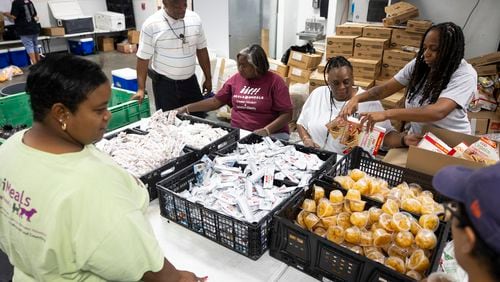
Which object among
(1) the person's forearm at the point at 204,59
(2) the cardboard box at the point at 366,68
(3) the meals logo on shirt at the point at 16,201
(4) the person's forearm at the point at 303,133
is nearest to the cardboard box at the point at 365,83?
(2) the cardboard box at the point at 366,68

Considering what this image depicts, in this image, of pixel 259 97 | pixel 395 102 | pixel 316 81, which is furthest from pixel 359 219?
pixel 316 81

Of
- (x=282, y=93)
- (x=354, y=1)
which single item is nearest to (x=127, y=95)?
(x=282, y=93)

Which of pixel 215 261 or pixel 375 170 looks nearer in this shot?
pixel 215 261

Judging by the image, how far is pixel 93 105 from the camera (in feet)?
2.93

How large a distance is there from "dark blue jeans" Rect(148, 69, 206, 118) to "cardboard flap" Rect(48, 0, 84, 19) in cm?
643

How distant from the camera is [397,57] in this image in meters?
3.96

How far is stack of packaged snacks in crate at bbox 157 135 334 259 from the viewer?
1350mm

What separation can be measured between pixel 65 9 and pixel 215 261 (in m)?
8.89

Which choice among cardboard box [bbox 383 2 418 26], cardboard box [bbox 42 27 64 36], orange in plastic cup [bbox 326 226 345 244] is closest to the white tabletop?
orange in plastic cup [bbox 326 226 345 244]

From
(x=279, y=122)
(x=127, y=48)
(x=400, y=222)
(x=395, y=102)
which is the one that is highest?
(x=400, y=222)

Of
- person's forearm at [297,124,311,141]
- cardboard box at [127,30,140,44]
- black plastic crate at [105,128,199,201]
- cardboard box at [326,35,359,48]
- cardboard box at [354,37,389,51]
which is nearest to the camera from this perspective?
black plastic crate at [105,128,199,201]

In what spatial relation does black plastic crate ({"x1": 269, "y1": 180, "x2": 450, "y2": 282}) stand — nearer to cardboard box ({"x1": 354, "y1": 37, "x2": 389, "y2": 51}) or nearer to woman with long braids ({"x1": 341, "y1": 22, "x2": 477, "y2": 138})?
woman with long braids ({"x1": 341, "y1": 22, "x2": 477, "y2": 138})

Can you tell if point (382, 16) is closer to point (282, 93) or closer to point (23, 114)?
point (282, 93)

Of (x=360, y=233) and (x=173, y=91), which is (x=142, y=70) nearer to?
(x=173, y=91)
